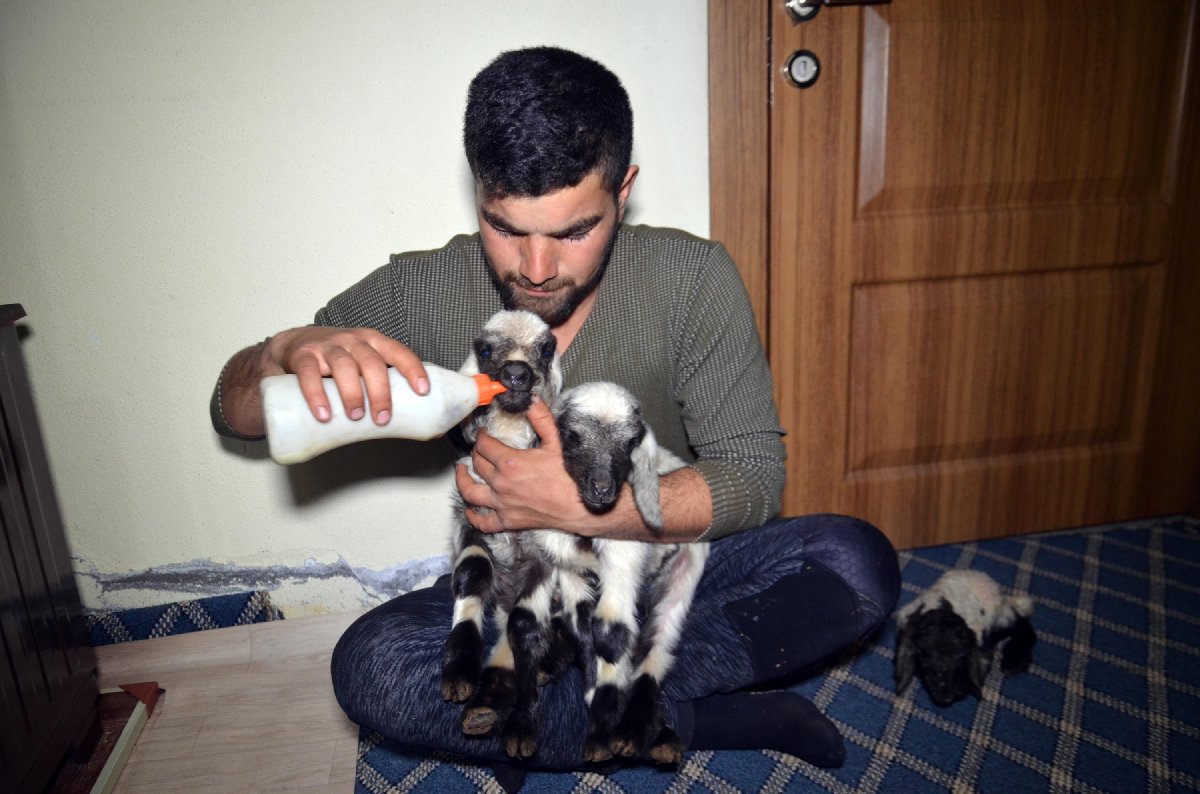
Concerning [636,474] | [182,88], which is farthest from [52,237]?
[636,474]

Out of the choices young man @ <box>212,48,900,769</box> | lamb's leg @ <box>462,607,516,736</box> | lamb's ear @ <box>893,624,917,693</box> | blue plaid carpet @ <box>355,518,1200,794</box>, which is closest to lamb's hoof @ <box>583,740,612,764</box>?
young man @ <box>212,48,900,769</box>

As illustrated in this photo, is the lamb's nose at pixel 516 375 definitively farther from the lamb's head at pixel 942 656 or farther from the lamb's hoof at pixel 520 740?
the lamb's head at pixel 942 656

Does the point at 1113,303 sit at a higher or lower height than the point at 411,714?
higher

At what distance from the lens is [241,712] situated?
2.55 metres

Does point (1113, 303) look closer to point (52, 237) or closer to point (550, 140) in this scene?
point (550, 140)

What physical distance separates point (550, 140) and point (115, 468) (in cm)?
209

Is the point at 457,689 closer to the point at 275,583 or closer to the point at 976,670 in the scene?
the point at 275,583

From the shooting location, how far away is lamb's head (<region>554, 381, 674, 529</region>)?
173 cm

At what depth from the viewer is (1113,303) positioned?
319cm

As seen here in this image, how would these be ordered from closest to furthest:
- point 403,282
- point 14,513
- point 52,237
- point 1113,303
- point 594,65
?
point 594,65 → point 14,513 → point 403,282 → point 52,237 → point 1113,303

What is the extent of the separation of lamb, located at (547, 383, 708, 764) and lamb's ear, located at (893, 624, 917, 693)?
1003mm

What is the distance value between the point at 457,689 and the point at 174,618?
1.73 meters

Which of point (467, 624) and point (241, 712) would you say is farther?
point (241, 712)

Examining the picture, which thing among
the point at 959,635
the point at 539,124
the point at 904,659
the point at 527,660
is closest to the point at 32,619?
the point at 527,660
